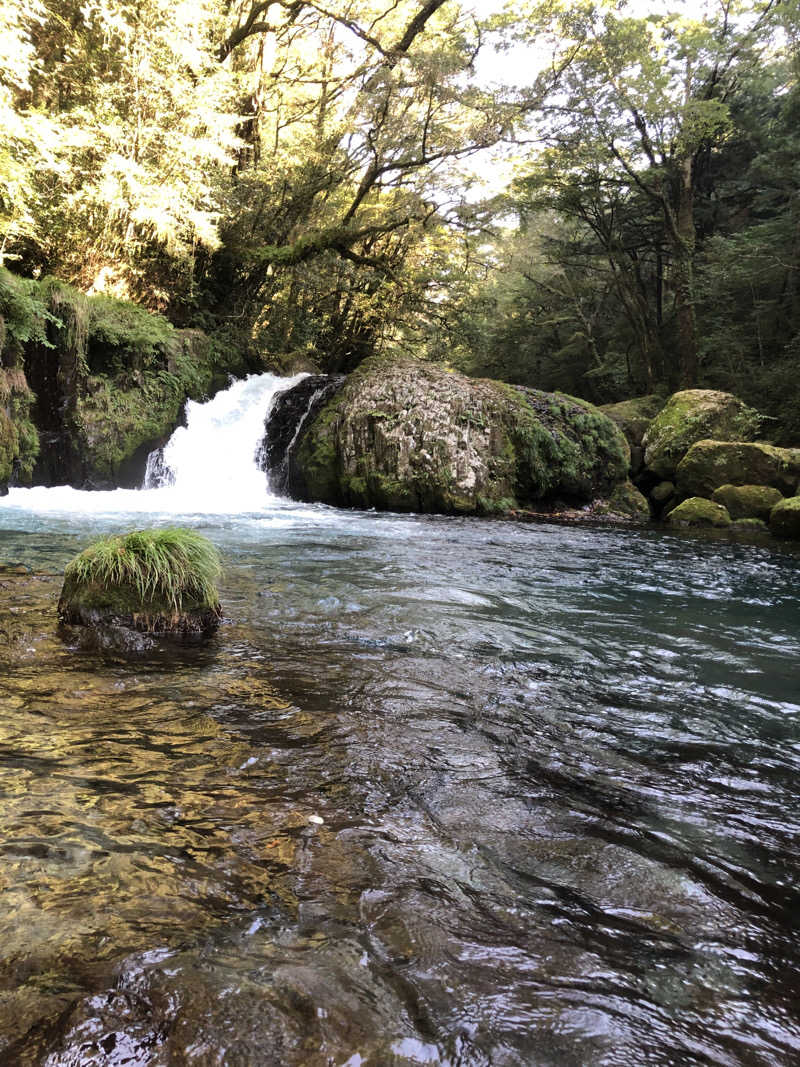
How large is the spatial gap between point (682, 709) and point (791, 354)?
55.9 ft

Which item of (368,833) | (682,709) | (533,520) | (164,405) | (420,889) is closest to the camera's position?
(420,889)

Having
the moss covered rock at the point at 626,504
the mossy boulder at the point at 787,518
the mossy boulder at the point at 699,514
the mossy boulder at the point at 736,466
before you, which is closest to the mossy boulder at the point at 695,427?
the mossy boulder at the point at 736,466

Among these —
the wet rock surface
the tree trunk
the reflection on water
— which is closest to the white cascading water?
the wet rock surface

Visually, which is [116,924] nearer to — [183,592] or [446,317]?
[183,592]

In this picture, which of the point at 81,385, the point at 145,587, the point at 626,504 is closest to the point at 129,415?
the point at 81,385

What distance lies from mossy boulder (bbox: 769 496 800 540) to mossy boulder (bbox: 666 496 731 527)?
112 centimetres

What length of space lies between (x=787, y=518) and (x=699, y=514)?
194 centimetres

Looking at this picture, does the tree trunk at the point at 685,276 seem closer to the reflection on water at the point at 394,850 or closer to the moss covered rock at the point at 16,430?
the reflection on water at the point at 394,850

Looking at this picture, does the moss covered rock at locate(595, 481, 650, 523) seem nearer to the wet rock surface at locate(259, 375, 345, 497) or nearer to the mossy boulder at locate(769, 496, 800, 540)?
the mossy boulder at locate(769, 496, 800, 540)

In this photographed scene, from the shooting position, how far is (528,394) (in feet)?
49.6

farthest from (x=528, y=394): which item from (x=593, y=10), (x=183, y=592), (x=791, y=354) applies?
(x=183, y=592)

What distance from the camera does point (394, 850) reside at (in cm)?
220

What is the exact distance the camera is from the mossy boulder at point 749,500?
1284cm

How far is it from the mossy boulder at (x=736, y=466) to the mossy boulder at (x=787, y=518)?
1.62m
